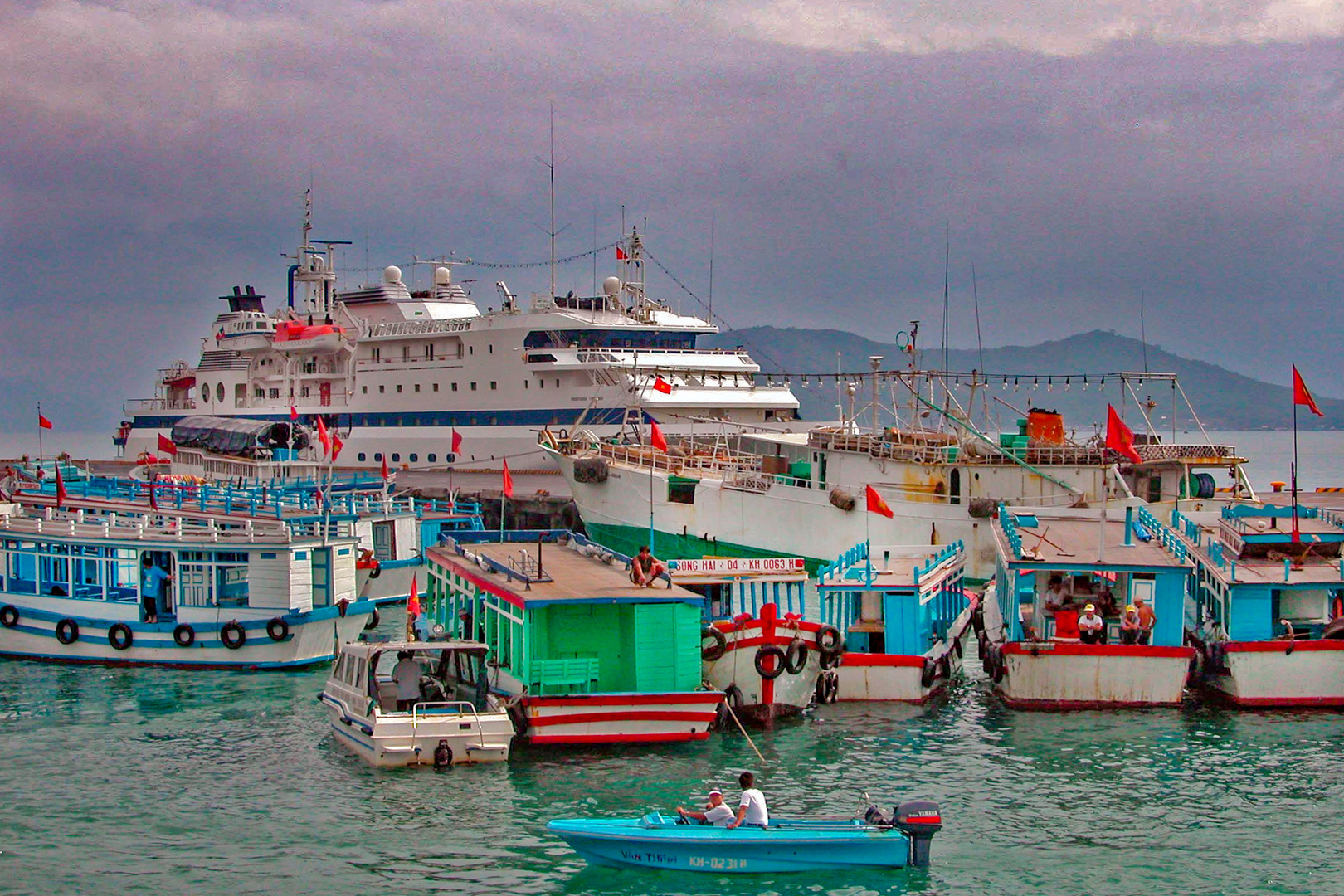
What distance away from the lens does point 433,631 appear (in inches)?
938

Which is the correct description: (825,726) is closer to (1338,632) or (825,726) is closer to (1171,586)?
(1171,586)

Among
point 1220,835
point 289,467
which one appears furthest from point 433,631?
point 289,467

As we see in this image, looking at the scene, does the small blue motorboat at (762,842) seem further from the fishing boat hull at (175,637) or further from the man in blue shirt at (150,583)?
the man in blue shirt at (150,583)

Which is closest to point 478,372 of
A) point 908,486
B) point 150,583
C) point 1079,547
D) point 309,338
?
point 309,338

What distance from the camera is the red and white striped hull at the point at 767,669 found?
23.1 metres

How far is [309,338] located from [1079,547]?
153 ft

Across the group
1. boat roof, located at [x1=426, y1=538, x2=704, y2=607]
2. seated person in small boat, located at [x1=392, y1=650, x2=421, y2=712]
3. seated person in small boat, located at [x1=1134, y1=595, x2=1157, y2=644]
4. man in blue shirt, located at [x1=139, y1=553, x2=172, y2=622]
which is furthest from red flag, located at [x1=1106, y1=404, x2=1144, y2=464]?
man in blue shirt, located at [x1=139, y1=553, x2=172, y2=622]

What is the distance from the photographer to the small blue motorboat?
15922 mm

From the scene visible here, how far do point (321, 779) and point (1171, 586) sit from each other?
1522cm

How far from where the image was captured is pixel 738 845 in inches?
627

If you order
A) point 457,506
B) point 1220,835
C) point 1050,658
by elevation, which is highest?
point 457,506

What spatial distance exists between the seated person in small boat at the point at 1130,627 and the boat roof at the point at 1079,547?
0.96 m

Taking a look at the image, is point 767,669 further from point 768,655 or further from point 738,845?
point 738,845

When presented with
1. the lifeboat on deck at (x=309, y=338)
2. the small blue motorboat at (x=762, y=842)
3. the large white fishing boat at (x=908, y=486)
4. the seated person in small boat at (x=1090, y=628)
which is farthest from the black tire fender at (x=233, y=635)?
the lifeboat on deck at (x=309, y=338)
